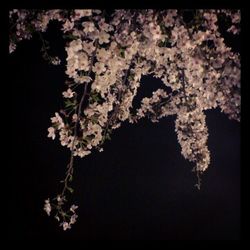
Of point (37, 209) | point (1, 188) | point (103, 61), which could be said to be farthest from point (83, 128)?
point (37, 209)

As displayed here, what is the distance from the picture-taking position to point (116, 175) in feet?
10.8

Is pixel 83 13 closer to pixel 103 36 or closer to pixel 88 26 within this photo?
pixel 88 26

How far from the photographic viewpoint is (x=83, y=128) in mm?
2369

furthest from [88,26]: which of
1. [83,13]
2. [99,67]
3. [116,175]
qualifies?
[116,175]

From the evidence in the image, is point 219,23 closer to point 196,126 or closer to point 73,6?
point 196,126

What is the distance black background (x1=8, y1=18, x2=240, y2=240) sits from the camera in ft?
9.95

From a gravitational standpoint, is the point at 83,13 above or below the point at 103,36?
above

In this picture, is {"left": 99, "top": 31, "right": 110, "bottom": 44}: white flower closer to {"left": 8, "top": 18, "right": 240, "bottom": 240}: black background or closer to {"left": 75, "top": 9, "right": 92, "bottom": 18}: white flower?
{"left": 75, "top": 9, "right": 92, "bottom": 18}: white flower

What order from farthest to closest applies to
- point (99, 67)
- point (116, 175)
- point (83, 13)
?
point (116, 175) < point (99, 67) < point (83, 13)

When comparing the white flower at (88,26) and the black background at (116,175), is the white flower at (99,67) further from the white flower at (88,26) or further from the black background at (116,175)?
the black background at (116,175)

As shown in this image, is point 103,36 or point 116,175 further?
point 116,175

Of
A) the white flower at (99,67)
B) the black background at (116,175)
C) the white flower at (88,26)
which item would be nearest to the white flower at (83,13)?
the white flower at (88,26)

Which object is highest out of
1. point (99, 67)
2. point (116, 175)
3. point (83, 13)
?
point (83, 13)

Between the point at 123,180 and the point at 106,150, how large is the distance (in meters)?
0.35
